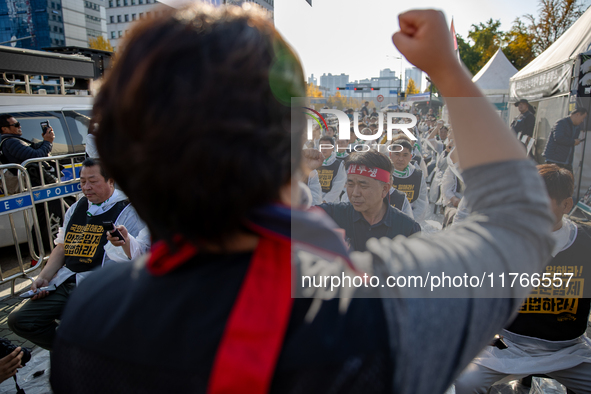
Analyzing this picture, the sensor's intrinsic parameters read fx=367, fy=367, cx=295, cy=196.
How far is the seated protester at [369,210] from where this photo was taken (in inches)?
128

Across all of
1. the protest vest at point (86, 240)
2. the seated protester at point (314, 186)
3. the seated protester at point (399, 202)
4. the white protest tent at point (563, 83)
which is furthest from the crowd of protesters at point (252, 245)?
the white protest tent at point (563, 83)

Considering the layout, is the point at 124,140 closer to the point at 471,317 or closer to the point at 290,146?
the point at 290,146

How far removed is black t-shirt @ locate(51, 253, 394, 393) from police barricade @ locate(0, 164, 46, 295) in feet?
15.4

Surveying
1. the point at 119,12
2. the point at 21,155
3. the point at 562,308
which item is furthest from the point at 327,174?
the point at 119,12

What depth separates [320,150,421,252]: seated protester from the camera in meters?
3.25

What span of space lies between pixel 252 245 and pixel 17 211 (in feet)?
17.2

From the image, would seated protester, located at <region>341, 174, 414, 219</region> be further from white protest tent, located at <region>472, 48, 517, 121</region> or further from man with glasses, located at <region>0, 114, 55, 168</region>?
white protest tent, located at <region>472, 48, 517, 121</region>

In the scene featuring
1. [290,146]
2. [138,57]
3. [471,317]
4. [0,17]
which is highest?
[0,17]

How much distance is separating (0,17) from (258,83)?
77766 mm

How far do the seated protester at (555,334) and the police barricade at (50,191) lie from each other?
16.8ft

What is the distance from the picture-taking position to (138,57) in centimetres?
51

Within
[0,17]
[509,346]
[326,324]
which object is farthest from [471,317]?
[0,17]

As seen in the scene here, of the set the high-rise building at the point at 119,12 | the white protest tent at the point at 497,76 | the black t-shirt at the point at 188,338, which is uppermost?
the high-rise building at the point at 119,12

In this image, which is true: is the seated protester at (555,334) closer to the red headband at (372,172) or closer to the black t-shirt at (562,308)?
the black t-shirt at (562,308)
